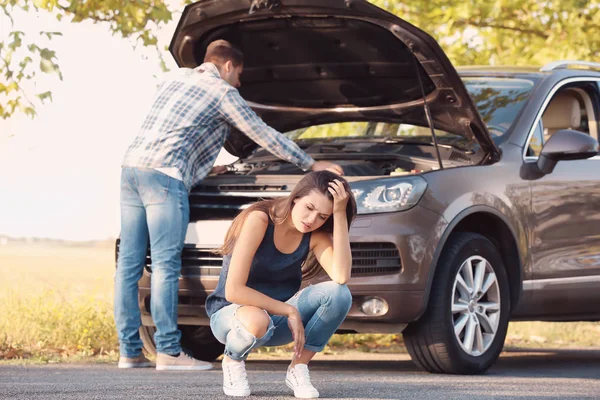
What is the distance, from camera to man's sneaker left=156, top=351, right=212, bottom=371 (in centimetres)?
713

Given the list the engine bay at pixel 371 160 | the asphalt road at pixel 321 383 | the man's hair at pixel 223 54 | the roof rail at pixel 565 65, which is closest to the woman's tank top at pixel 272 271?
the asphalt road at pixel 321 383

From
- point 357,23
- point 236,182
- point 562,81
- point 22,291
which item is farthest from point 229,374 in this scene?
point 22,291

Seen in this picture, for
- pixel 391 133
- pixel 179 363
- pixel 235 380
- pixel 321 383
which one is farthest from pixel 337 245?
pixel 391 133

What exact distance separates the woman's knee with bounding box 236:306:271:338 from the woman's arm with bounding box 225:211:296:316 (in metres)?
0.02

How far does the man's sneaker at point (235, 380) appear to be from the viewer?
5.24 m

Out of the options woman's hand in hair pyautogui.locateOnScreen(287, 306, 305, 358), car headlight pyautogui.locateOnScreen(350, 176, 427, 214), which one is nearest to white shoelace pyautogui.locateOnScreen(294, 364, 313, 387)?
woman's hand in hair pyautogui.locateOnScreen(287, 306, 305, 358)

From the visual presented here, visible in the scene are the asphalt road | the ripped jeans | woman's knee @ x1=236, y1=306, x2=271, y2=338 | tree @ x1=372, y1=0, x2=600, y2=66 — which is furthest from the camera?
tree @ x1=372, y1=0, x2=600, y2=66

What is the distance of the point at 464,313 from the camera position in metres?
7.00

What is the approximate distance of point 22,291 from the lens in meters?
9.63

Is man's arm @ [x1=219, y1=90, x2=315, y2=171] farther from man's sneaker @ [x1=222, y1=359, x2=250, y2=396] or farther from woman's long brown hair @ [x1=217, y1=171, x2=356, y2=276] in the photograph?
man's sneaker @ [x1=222, y1=359, x2=250, y2=396]

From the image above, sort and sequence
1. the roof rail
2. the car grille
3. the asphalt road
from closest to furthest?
the asphalt road → the car grille → the roof rail

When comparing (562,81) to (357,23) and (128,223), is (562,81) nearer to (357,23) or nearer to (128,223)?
(357,23)

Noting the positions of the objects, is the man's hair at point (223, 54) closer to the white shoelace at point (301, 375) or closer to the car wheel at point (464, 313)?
the car wheel at point (464, 313)

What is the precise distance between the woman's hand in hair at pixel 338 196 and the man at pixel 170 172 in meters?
1.83
